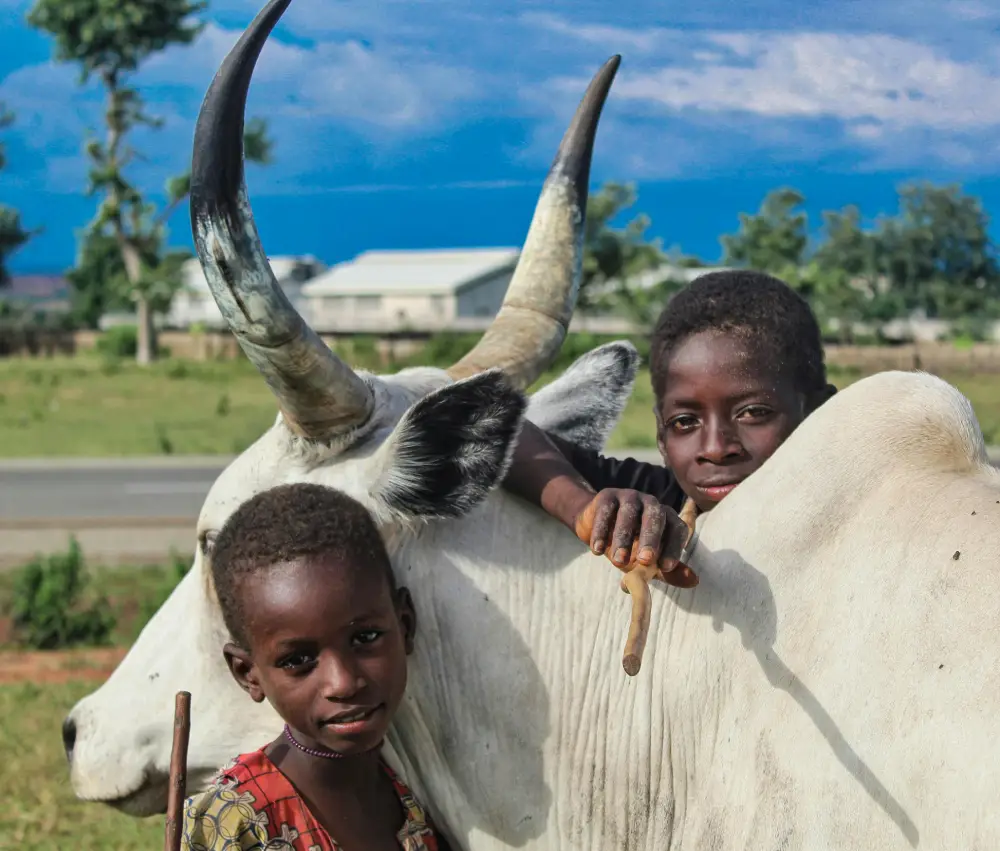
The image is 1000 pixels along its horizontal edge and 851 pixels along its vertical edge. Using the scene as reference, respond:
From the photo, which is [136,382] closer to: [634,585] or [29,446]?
[29,446]

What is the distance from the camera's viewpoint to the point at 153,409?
30.9 metres

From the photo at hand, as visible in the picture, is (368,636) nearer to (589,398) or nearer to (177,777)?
(177,777)

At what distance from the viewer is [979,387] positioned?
103 feet

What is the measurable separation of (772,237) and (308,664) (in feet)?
141

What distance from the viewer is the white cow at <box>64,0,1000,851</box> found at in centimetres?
242

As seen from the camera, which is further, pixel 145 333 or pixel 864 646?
pixel 145 333

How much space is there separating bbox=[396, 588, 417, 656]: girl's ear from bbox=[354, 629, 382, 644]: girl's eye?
0.14 metres

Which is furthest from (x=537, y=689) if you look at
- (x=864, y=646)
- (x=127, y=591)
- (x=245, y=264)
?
(x=127, y=591)

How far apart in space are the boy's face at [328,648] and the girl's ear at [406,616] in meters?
0.11

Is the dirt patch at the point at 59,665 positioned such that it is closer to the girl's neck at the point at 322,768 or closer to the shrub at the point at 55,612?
the shrub at the point at 55,612

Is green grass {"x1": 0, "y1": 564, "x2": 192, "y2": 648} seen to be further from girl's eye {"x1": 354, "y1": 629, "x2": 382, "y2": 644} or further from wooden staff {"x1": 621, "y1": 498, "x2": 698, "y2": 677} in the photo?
wooden staff {"x1": 621, "y1": 498, "x2": 698, "y2": 677}

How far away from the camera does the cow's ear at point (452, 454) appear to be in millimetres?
2980

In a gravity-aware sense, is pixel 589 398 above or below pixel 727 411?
below

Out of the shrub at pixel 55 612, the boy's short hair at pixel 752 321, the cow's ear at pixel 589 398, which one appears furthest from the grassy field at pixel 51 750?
the boy's short hair at pixel 752 321
